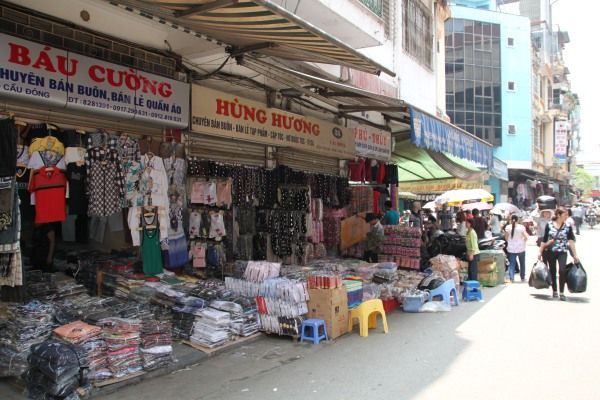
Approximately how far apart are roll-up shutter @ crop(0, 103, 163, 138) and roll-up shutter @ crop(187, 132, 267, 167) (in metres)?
0.79

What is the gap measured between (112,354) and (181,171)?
3.13 m

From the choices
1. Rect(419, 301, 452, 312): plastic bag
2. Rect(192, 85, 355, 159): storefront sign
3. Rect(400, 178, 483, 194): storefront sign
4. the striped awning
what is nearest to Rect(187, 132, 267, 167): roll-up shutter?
Rect(192, 85, 355, 159): storefront sign

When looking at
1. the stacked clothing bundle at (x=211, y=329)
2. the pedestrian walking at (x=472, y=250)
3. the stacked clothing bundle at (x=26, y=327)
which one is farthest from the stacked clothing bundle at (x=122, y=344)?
the pedestrian walking at (x=472, y=250)

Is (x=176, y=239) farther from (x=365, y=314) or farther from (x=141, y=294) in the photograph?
(x=365, y=314)

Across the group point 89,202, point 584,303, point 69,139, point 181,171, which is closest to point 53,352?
point 89,202

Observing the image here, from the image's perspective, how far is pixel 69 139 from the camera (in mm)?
5879

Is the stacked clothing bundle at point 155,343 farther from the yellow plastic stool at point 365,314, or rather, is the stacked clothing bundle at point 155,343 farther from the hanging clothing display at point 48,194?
the yellow plastic stool at point 365,314

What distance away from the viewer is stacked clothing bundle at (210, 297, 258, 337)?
20.2 feet

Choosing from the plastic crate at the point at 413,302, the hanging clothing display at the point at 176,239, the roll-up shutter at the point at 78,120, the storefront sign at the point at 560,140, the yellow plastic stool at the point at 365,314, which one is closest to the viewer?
the roll-up shutter at the point at 78,120

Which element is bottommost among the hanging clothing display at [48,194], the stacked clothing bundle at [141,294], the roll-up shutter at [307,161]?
the stacked clothing bundle at [141,294]

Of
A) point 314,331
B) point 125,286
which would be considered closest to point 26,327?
point 125,286

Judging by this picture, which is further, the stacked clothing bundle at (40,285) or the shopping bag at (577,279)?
the shopping bag at (577,279)

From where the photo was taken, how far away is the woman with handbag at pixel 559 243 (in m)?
8.92

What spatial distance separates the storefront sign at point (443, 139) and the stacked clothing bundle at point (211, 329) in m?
4.86
